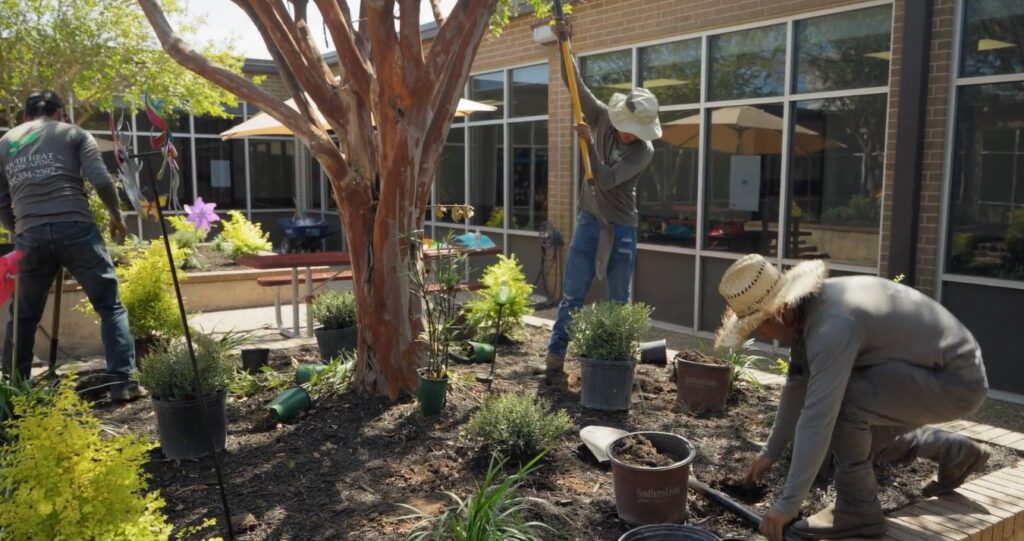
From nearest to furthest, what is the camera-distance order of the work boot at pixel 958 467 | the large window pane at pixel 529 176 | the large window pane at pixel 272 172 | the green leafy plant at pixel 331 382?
1. the work boot at pixel 958 467
2. the green leafy plant at pixel 331 382
3. the large window pane at pixel 529 176
4. the large window pane at pixel 272 172

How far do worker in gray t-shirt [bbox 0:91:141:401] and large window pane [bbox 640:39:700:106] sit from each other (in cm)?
588

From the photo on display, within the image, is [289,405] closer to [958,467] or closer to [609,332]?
[609,332]

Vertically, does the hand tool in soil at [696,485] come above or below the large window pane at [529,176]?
below

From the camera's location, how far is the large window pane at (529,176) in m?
10.8

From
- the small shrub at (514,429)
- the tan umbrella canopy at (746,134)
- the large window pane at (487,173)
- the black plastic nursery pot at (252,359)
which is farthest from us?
the large window pane at (487,173)

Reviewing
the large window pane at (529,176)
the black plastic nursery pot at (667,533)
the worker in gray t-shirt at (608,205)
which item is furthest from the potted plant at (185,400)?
the large window pane at (529,176)

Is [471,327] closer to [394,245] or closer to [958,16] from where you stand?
[394,245]

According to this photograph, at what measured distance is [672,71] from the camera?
8828 millimetres

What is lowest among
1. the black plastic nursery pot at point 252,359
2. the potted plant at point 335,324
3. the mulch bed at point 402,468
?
the mulch bed at point 402,468

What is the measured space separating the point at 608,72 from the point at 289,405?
650cm

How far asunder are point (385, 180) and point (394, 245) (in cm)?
39

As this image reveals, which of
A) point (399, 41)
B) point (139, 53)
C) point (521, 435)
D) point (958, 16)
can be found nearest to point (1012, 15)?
point (958, 16)

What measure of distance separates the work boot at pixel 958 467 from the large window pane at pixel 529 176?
300 inches

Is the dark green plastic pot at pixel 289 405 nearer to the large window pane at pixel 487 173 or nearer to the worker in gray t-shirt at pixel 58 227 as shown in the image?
the worker in gray t-shirt at pixel 58 227
